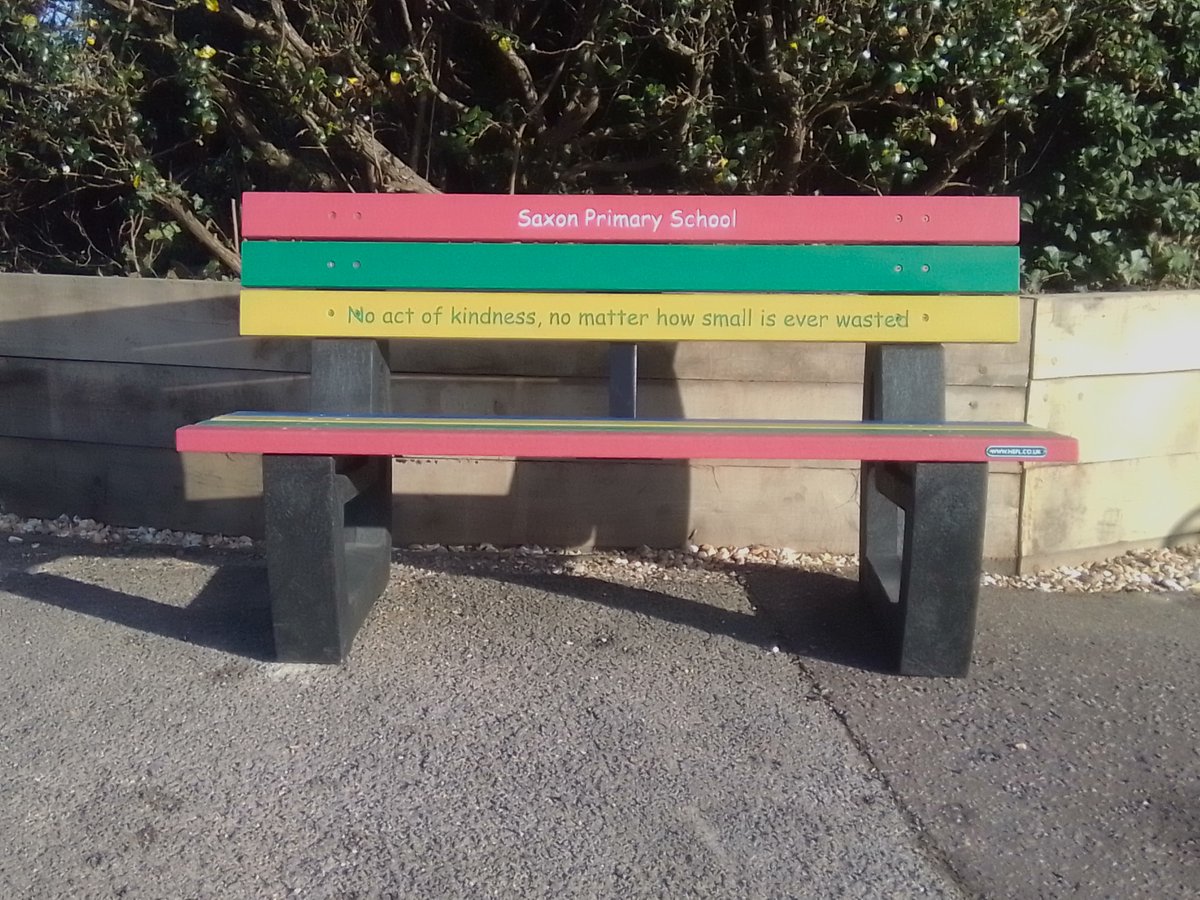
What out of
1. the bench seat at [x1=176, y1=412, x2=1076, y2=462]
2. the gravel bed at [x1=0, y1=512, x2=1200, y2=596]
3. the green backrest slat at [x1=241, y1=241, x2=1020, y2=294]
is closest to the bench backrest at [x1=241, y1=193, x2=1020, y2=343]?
the green backrest slat at [x1=241, y1=241, x2=1020, y2=294]

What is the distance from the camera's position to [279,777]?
2703 mm

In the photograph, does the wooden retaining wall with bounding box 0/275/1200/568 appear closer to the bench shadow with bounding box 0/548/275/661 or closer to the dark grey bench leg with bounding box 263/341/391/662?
the bench shadow with bounding box 0/548/275/661

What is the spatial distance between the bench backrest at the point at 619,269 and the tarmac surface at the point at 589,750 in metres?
0.93

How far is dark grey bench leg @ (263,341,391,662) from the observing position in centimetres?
316

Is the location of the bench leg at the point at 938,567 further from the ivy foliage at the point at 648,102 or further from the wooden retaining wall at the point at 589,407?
the ivy foliage at the point at 648,102

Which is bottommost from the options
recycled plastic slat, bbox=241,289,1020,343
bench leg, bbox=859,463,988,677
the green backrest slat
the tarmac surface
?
the tarmac surface

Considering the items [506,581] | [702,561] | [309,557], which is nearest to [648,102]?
[702,561]

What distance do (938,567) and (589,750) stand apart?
1079 mm

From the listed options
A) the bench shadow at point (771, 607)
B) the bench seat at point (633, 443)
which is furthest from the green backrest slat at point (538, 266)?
the bench shadow at point (771, 607)

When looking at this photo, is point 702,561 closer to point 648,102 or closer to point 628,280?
point 628,280

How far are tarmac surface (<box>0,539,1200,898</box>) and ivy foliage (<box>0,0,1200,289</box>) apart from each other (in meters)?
2.03

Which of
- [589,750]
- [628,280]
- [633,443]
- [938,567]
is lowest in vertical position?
[589,750]

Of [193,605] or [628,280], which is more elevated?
[628,280]

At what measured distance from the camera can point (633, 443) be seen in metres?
3.05
